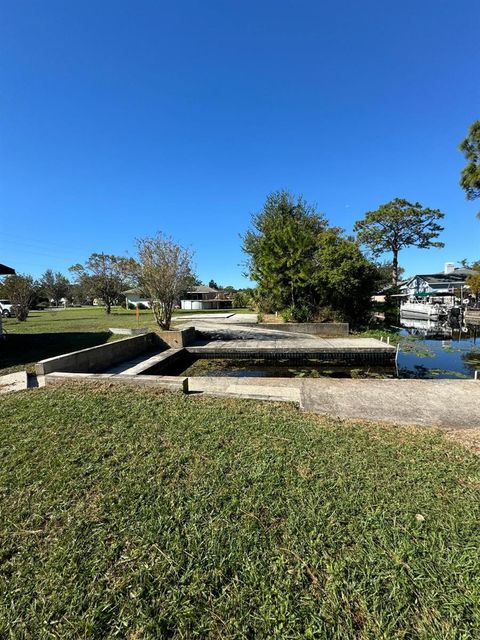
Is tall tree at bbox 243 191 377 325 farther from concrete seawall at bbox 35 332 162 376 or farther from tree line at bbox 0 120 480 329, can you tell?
concrete seawall at bbox 35 332 162 376

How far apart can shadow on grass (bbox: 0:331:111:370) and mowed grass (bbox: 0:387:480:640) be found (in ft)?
15.9

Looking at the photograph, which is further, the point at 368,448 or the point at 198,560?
the point at 368,448

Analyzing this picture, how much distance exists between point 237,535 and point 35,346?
31.3ft

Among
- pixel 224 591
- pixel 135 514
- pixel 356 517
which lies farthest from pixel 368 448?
pixel 135 514

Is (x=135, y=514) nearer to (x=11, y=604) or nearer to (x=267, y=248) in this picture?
(x=11, y=604)

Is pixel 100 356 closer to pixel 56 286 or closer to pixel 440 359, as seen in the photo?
pixel 440 359

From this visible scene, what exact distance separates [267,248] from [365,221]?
24899 millimetres

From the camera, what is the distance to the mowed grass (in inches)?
53.2

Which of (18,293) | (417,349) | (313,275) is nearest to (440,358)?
(417,349)

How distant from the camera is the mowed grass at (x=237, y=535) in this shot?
1.35 meters

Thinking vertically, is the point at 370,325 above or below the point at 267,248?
below

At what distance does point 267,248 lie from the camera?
16234 millimetres

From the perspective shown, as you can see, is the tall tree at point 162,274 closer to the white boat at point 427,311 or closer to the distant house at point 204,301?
the white boat at point 427,311

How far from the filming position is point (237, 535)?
180 cm
